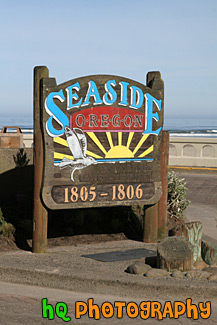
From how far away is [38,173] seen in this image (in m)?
11.6

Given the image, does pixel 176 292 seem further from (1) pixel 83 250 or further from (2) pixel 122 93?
(2) pixel 122 93

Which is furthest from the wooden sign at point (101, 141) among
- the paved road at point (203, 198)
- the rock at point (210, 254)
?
the paved road at point (203, 198)

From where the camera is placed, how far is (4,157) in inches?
619

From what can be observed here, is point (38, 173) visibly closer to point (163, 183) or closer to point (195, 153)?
point (163, 183)

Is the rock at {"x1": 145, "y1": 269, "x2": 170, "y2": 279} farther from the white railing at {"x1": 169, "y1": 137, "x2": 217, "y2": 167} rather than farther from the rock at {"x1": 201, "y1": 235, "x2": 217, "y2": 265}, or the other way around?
the white railing at {"x1": 169, "y1": 137, "x2": 217, "y2": 167}

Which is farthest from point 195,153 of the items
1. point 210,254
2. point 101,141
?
point 210,254

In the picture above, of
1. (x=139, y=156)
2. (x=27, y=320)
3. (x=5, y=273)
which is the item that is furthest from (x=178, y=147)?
(x=27, y=320)

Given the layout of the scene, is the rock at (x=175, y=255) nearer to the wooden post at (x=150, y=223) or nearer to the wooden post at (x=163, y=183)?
the wooden post at (x=150, y=223)

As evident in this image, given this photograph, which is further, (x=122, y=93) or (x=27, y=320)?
(x=122, y=93)

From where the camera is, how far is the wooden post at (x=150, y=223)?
12859 mm

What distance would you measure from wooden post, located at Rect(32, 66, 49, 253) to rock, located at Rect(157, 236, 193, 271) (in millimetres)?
2950

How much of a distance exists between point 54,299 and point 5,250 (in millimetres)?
3256

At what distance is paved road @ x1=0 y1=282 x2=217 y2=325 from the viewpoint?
8.06m

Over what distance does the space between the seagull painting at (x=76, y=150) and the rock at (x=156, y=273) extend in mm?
3011
